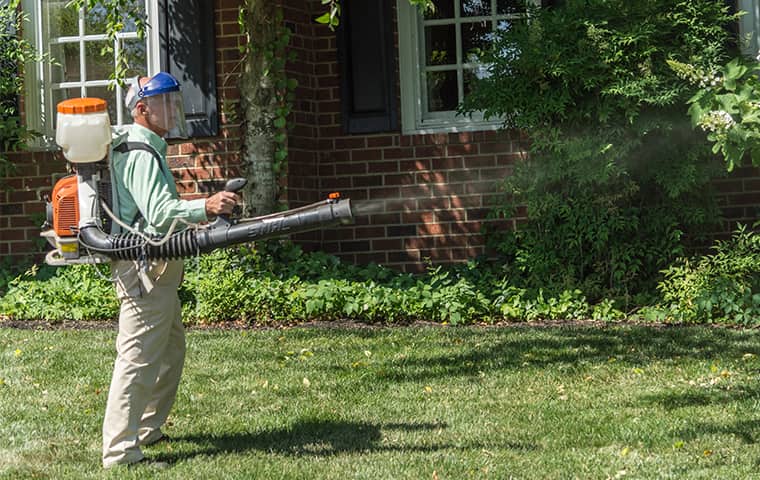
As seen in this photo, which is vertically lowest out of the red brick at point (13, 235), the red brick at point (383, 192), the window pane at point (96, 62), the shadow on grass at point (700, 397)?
the shadow on grass at point (700, 397)

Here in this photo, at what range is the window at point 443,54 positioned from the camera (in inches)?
400

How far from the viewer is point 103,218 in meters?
4.77

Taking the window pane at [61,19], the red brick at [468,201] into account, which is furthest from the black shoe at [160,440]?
the window pane at [61,19]

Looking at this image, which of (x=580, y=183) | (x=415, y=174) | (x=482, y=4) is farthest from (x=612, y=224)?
(x=482, y=4)

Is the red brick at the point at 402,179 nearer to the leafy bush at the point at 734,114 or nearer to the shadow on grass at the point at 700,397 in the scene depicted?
the shadow on grass at the point at 700,397

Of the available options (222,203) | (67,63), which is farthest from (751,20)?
(222,203)

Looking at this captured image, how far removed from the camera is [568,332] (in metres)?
7.91

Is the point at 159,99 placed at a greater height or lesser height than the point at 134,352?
greater

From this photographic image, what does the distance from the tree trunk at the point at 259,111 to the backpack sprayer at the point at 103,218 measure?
467 centimetres

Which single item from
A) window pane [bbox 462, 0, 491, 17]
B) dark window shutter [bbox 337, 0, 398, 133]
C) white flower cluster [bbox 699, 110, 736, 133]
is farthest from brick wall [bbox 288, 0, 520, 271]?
white flower cluster [bbox 699, 110, 736, 133]

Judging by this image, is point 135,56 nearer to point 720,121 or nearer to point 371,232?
point 371,232

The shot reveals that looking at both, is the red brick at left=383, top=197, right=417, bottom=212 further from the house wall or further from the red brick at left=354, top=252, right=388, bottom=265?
the red brick at left=354, top=252, right=388, bottom=265

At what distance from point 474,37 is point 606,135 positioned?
82.0 inches

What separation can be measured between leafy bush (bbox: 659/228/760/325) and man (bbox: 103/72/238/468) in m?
4.72
